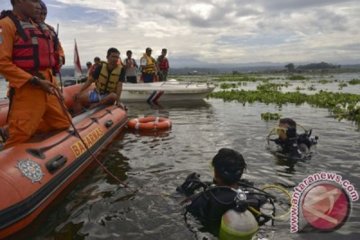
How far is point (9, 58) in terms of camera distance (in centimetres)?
567

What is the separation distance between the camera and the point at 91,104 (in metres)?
11.4

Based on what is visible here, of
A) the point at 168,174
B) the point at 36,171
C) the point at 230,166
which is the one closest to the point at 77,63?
the point at 168,174

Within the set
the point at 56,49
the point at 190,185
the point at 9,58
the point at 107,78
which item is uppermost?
the point at 56,49

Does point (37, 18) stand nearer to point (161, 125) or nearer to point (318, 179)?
point (318, 179)

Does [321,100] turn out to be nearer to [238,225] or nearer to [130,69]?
[130,69]

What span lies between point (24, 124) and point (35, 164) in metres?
0.67

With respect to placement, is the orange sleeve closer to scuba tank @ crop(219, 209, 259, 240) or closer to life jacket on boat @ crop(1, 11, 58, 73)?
life jacket on boat @ crop(1, 11, 58, 73)

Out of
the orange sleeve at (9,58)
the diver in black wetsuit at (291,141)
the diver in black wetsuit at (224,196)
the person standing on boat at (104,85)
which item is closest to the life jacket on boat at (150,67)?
the person standing on boat at (104,85)

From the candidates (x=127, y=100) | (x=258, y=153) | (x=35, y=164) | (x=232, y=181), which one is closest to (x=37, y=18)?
(x=35, y=164)

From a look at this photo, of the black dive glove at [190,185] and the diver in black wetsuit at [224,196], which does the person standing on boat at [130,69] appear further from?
the diver in black wetsuit at [224,196]

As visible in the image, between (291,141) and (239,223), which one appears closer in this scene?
(239,223)

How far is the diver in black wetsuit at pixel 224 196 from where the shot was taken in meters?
4.63

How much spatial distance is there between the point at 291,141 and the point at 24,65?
5389 millimetres

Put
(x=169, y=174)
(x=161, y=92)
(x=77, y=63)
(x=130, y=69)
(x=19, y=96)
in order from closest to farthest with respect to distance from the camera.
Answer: (x=19, y=96)
(x=169, y=174)
(x=77, y=63)
(x=161, y=92)
(x=130, y=69)
